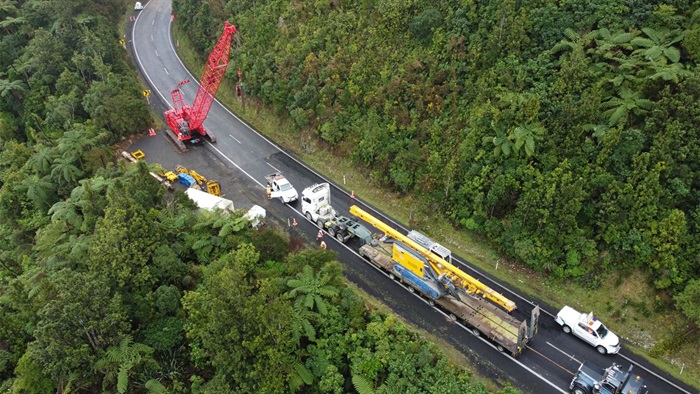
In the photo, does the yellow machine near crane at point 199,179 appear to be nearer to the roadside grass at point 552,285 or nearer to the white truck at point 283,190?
the white truck at point 283,190

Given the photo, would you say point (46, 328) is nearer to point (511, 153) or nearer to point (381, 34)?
point (511, 153)

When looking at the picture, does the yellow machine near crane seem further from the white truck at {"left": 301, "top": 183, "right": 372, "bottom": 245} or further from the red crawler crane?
the white truck at {"left": 301, "top": 183, "right": 372, "bottom": 245}

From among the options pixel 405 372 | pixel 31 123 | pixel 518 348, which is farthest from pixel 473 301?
pixel 31 123

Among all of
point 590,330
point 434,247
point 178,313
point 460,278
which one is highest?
point 590,330

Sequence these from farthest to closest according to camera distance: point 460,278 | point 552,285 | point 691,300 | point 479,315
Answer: point 552,285, point 460,278, point 479,315, point 691,300

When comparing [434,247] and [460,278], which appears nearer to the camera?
[460,278]

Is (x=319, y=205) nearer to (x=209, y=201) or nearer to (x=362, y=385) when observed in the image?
(x=209, y=201)

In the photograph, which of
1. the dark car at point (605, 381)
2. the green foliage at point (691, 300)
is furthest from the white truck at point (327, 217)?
the green foliage at point (691, 300)

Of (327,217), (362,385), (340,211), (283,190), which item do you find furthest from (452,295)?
(283,190)
